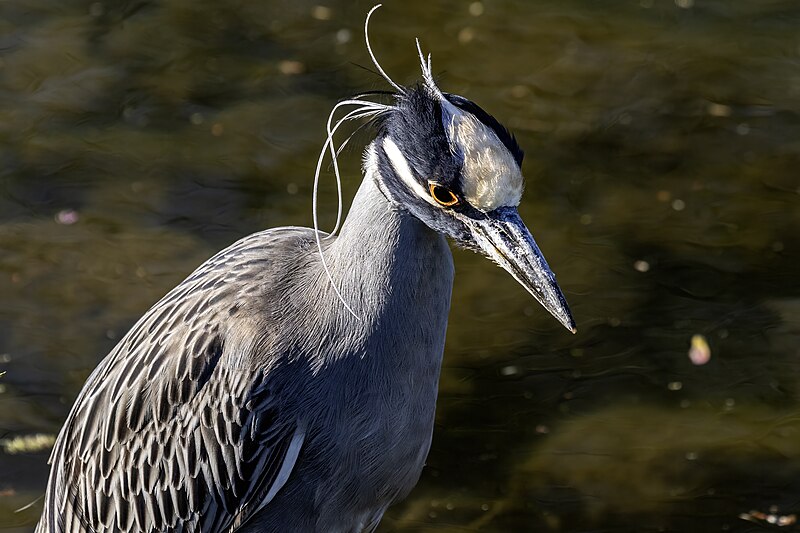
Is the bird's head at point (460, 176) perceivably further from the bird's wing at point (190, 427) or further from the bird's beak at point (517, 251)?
the bird's wing at point (190, 427)

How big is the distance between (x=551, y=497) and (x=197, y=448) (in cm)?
166

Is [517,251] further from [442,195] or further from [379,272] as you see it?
[379,272]

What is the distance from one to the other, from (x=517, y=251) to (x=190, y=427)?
1.19 metres

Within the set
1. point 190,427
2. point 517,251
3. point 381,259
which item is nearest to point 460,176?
point 517,251

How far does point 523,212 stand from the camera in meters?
5.92

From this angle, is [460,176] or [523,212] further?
[523,212]

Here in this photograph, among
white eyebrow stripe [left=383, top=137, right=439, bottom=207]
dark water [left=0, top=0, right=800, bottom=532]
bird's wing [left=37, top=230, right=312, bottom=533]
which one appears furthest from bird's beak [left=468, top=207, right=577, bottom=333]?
dark water [left=0, top=0, right=800, bottom=532]

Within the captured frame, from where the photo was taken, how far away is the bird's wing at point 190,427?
3.58 m

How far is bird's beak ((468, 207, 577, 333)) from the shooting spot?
333 cm

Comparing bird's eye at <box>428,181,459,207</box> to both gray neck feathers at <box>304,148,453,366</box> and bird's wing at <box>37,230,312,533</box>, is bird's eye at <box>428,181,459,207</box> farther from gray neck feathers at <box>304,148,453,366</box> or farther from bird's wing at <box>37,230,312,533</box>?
bird's wing at <box>37,230,312,533</box>

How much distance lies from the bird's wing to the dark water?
0.90 metres

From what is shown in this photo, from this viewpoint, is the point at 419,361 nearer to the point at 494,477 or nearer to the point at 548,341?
the point at 494,477

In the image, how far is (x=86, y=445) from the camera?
377 cm

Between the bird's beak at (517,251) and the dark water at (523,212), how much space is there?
1020 mm
